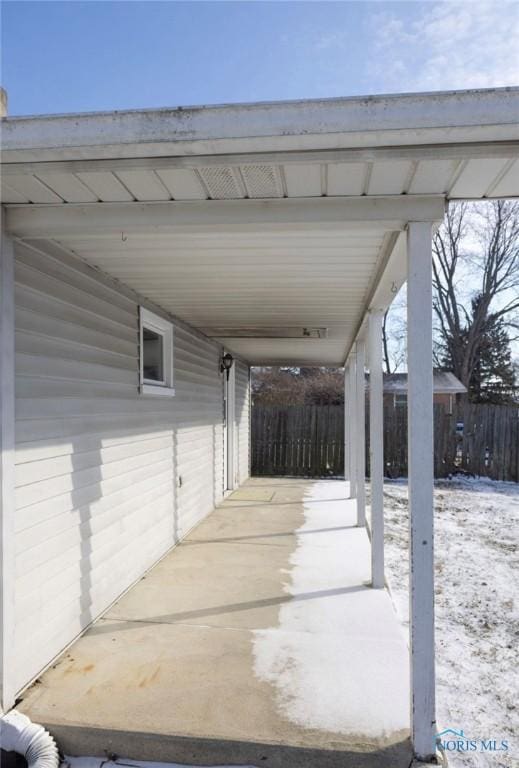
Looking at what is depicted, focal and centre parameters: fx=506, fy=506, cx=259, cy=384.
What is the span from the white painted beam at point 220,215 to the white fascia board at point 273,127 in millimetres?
399

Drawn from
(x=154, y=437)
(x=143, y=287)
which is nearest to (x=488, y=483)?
(x=154, y=437)

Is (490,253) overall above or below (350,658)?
above

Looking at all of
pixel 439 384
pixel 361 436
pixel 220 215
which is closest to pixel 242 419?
pixel 361 436

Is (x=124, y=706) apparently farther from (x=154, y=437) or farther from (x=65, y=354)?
(x=154, y=437)

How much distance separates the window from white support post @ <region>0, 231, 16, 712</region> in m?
1.86

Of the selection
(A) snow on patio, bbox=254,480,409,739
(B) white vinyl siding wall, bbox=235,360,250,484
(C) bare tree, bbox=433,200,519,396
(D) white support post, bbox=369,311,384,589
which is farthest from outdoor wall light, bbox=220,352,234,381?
(C) bare tree, bbox=433,200,519,396

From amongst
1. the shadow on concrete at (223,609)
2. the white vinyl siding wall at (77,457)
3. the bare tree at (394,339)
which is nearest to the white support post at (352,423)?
the white vinyl siding wall at (77,457)

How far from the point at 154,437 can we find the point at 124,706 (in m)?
2.49

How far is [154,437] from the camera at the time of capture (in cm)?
453

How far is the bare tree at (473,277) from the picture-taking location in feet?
60.8

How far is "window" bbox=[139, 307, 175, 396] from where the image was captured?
4.31 meters

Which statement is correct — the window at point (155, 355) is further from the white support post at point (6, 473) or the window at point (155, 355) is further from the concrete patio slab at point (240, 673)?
the white support post at point (6, 473)

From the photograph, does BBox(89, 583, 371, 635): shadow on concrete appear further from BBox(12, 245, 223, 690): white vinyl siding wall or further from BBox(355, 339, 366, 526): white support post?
BBox(355, 339, 366, 526): white support post

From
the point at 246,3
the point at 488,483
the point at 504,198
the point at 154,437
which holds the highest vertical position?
the point at 246,3
